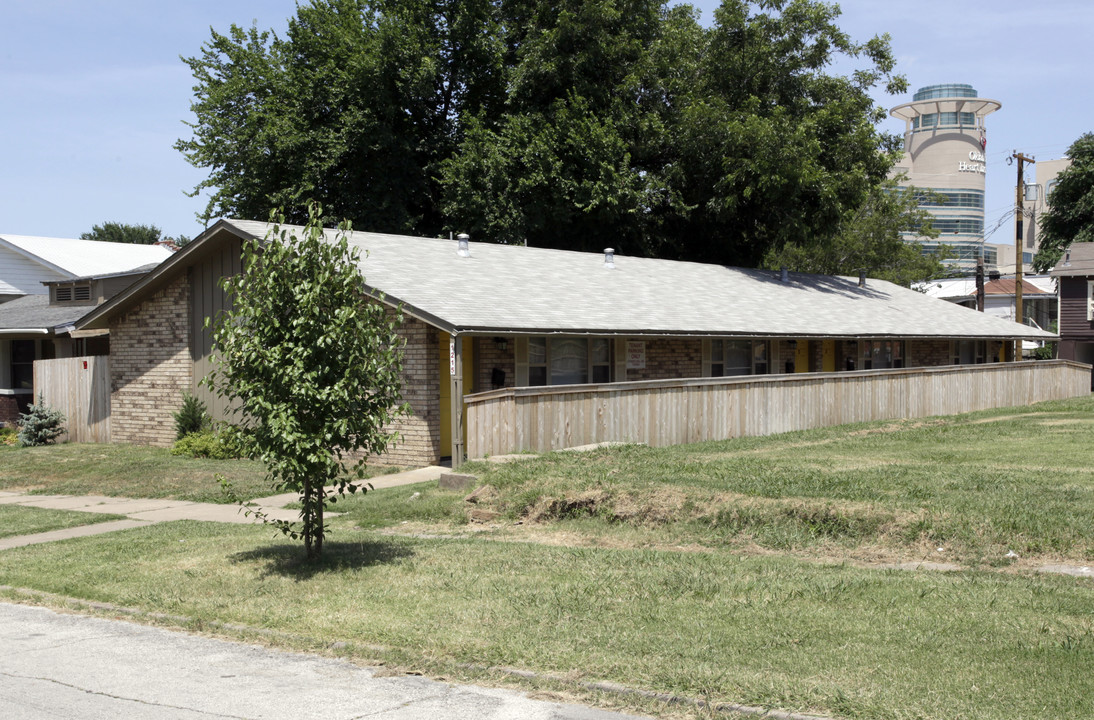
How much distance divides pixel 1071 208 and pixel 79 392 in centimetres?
6312

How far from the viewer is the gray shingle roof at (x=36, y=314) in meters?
27.2

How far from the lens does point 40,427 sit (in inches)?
967

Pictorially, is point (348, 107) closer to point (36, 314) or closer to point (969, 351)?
point (36, 314)

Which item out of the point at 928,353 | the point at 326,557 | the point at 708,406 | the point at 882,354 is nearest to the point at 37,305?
the point at 708,406

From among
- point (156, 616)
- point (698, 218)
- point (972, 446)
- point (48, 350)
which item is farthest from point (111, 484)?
point (698, 218)

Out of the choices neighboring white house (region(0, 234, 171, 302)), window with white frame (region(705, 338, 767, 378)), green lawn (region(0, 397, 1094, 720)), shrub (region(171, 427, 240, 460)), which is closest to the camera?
green lawn (region(0, 397, 1094, 720))

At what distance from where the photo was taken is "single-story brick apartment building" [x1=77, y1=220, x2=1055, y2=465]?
1878 cm

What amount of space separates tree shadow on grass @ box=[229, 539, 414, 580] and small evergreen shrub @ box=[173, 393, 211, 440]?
11.1 m

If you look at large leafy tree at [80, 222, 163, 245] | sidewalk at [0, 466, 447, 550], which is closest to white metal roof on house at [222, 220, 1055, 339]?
sidewalk at [0, 466, 447, 550]

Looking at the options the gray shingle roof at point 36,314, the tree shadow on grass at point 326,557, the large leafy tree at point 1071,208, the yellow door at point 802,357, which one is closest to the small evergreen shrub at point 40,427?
the gray shingle roof at point 36,314

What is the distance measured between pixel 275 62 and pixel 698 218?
53.0ft

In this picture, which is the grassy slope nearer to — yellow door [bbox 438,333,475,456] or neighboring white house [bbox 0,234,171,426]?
yellow door [bbox 438,333,475,456]

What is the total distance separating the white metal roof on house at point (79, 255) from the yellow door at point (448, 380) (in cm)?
2264

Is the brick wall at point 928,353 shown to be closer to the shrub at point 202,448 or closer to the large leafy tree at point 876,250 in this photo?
the large leafy tree at point 876,250
